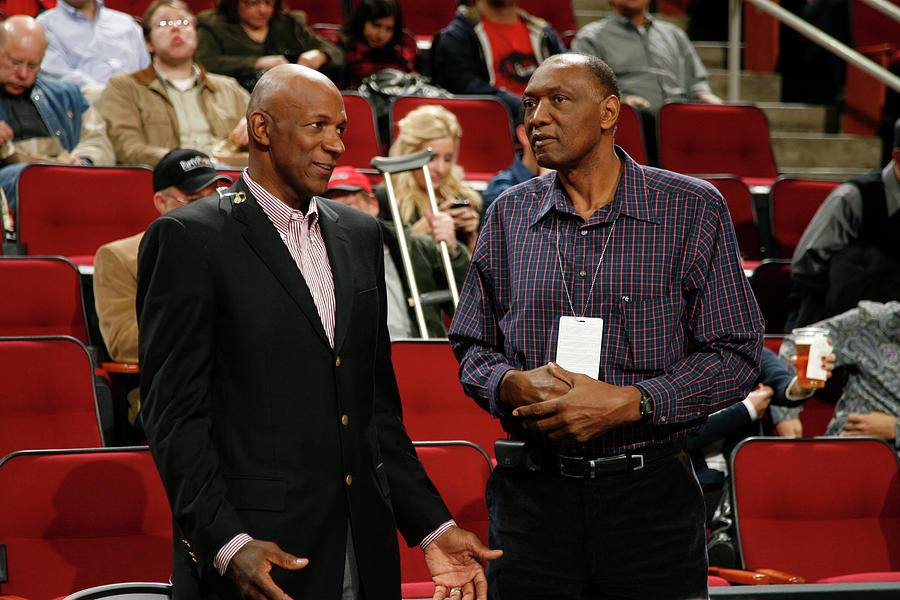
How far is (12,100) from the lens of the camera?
428 centimetres

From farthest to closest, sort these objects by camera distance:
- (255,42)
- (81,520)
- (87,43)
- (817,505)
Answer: (255,42) → (87,43) → (817,505) → (81,520)

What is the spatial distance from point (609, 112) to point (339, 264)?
1.85 ft

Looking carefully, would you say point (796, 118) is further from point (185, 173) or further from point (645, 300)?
point (645, 300)

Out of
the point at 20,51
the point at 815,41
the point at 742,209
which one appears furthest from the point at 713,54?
the point at 20,51

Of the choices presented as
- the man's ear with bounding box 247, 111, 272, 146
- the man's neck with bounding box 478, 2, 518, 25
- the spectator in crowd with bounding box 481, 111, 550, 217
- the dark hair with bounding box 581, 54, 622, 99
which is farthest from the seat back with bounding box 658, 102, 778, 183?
the man's ear with bounding box 247, 111, 272, 146

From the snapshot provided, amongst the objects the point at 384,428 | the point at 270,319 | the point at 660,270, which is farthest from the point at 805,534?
the point at 270,319

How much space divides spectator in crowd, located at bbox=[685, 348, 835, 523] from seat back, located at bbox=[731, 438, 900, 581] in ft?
0.99

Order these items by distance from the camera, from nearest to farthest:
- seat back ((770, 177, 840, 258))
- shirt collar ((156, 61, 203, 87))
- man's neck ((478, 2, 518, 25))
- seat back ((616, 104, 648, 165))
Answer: shirt collar ((156, 61, 203, 87))
seat back ((770, 177, 840, 258))
seat back ((616, 104, 648, 165))
man's neck ((478, 2, 518, 25))

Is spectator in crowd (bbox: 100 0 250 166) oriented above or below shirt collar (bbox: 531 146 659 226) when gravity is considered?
below

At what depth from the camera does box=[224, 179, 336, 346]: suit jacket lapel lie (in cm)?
148

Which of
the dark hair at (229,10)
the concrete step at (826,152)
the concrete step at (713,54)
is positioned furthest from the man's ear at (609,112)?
the concrete step at (713,54)

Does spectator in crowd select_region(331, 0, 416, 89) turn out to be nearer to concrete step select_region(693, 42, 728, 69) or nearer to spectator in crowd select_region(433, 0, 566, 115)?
spectator in crowd select_region(433, 0, 566, 115)

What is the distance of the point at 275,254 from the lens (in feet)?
4.91

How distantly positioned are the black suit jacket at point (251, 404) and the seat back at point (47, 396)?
148 cm
